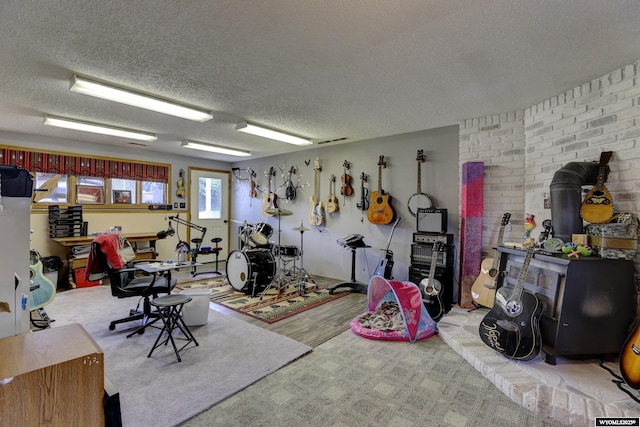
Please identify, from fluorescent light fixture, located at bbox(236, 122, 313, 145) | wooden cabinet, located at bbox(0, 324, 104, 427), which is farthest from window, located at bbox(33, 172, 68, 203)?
wooden cabinet, located at bbox(0, 324, 104, 427)

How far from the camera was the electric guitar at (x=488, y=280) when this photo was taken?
10.6 ft

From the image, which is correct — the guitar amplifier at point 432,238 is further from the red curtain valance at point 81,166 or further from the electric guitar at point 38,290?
the red curtain valance at point 81,166

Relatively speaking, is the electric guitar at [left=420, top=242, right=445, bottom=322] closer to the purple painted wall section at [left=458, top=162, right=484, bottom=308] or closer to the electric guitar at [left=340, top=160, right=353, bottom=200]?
the purple painted wall section at [left=458, top=162, right=484, bottom=308]

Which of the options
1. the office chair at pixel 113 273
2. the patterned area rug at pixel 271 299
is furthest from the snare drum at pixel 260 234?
the office chair at pixel 113 273

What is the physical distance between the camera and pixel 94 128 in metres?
4.22

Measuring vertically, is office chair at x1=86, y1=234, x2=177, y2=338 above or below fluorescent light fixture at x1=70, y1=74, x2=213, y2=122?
below

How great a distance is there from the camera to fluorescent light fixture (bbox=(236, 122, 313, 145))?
4.09 meters

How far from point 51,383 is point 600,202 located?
3.60 m

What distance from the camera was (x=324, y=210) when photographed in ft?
18.4

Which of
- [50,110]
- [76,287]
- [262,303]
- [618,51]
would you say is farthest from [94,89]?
[618,51]

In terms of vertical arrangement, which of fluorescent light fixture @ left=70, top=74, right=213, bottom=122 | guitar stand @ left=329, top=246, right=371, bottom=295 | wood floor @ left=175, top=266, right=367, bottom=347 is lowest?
wood floor @ left=175, top=266, right=367, bottom=347

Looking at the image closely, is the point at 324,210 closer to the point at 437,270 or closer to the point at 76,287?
the point at 437,270

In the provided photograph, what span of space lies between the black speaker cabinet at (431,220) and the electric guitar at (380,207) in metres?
0.60

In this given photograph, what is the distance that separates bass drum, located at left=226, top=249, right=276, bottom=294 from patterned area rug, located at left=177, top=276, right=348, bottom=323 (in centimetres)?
14
